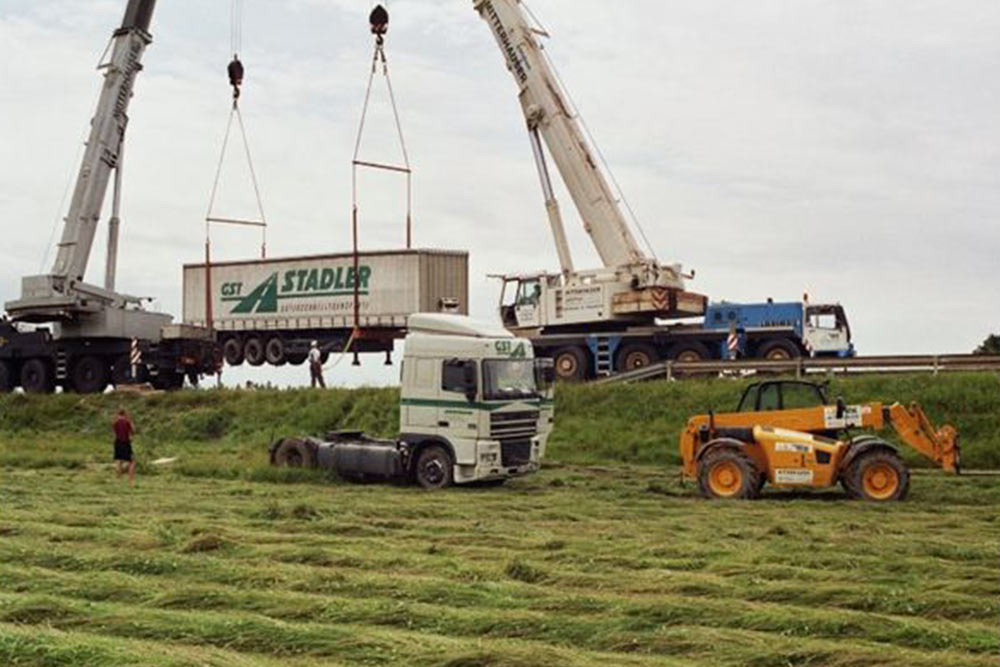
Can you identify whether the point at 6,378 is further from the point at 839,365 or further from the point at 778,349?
the point at 839,365

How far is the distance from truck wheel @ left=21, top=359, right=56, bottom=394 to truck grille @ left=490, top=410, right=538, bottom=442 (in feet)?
75.9

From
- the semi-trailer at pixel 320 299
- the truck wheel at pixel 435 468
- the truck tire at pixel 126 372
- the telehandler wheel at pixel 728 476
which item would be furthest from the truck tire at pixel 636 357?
the truck tire at pixel 126 372

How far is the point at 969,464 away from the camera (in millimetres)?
24516

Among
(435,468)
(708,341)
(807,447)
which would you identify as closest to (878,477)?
(807,447)

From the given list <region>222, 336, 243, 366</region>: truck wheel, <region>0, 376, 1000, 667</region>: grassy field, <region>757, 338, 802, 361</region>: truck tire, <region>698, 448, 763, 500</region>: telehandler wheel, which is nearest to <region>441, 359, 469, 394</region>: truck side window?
<region>0, 376, 1000, 667</region>: grassy field

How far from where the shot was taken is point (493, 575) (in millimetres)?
11289

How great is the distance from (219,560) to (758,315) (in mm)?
24509

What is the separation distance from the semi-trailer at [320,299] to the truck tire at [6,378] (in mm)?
6523

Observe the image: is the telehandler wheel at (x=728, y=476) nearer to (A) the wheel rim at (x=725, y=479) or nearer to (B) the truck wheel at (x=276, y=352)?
(A) the wheel rim at (x=725, y=479)

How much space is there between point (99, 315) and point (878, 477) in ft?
88.6

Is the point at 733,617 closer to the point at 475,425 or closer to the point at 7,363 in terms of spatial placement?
the point at 475,425

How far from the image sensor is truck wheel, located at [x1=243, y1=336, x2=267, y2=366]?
42.0 m

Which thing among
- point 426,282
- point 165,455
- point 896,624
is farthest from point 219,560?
point 426,282

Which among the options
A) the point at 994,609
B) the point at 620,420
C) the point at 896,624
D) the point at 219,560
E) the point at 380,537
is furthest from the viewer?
the point at 620,420
